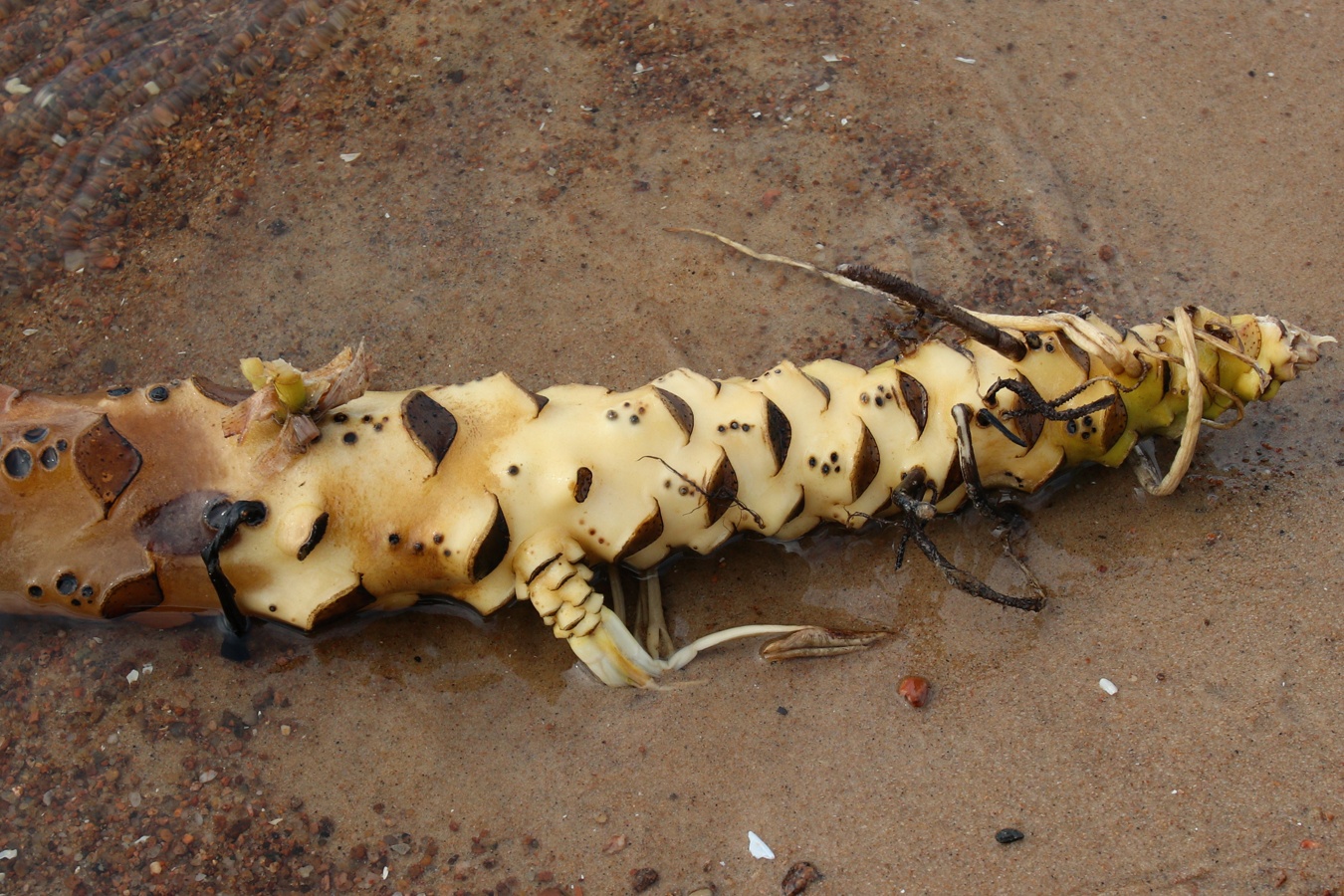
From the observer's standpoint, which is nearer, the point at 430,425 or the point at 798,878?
the point at 798,878

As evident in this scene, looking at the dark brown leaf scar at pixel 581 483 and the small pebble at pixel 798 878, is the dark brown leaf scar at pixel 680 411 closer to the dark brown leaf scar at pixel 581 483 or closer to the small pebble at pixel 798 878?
the dark brown leaf scar at pixel 581 483

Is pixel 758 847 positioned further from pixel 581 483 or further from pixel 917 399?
pixel 917 399

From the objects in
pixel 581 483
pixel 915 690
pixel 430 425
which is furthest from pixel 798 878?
pixel 430 425

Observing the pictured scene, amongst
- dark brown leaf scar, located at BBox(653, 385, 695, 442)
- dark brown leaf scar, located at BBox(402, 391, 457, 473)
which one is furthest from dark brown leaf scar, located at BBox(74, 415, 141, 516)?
dark brown leaf scar, located at BBox(653, 385, 695, 442)

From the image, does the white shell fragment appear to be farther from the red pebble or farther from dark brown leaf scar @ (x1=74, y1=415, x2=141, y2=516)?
dark brown leaf scar @ (x1=74, y1=415, x2=141, y2=516)

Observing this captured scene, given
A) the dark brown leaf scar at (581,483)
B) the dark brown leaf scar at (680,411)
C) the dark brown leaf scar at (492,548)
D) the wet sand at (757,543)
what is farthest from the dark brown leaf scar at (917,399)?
the dark brown leaf scar at (492,548)

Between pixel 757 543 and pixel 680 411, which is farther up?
pixel 680 411
